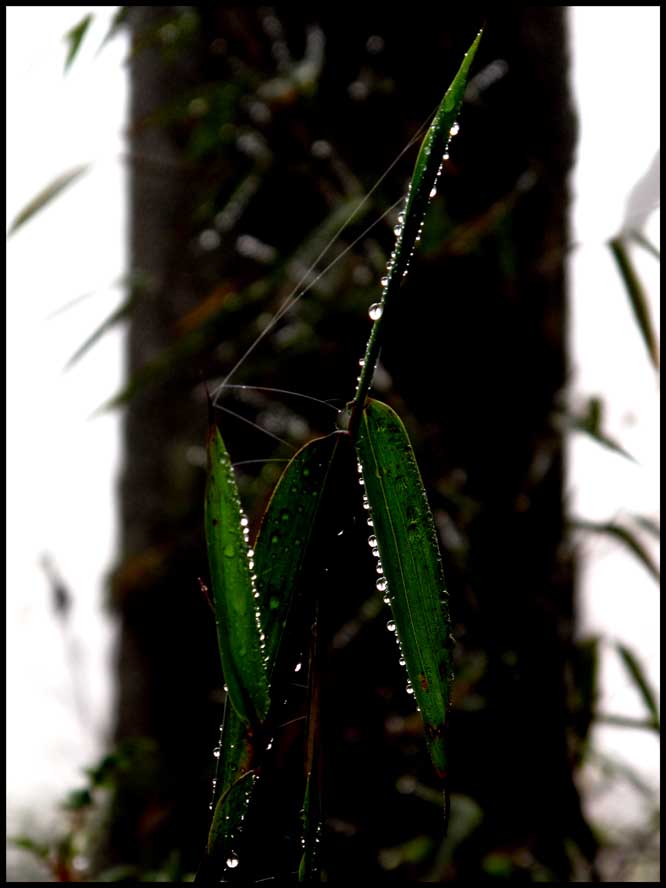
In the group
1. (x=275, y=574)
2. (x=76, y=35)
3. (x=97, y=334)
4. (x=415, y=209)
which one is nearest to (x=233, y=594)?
(x=275, y=574)

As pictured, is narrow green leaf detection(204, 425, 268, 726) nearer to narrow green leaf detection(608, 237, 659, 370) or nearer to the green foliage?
the green foliage

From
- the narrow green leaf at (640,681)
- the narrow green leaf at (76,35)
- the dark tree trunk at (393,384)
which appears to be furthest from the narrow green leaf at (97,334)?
the narrow green leaf at (640,681)

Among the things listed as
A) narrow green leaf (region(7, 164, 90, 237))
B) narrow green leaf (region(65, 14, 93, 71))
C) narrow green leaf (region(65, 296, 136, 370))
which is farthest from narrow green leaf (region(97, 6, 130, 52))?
narrow green leaf (region(65, 296, 136, 370))

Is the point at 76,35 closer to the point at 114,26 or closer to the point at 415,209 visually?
the point at 114,26

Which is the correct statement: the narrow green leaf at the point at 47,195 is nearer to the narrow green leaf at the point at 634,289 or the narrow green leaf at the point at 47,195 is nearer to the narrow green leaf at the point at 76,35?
the narrow green leaf at the point at 76,35

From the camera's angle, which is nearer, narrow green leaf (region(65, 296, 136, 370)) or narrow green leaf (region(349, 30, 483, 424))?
narrow green leaf (region(349, 30, 483, 424))

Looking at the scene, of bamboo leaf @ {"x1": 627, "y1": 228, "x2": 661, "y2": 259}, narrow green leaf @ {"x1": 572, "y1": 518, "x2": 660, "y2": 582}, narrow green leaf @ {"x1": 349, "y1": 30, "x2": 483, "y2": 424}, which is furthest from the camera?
narrow green leaf @ {"x1": 572, "y1": 518, "x2": 660, "y2": 582}
